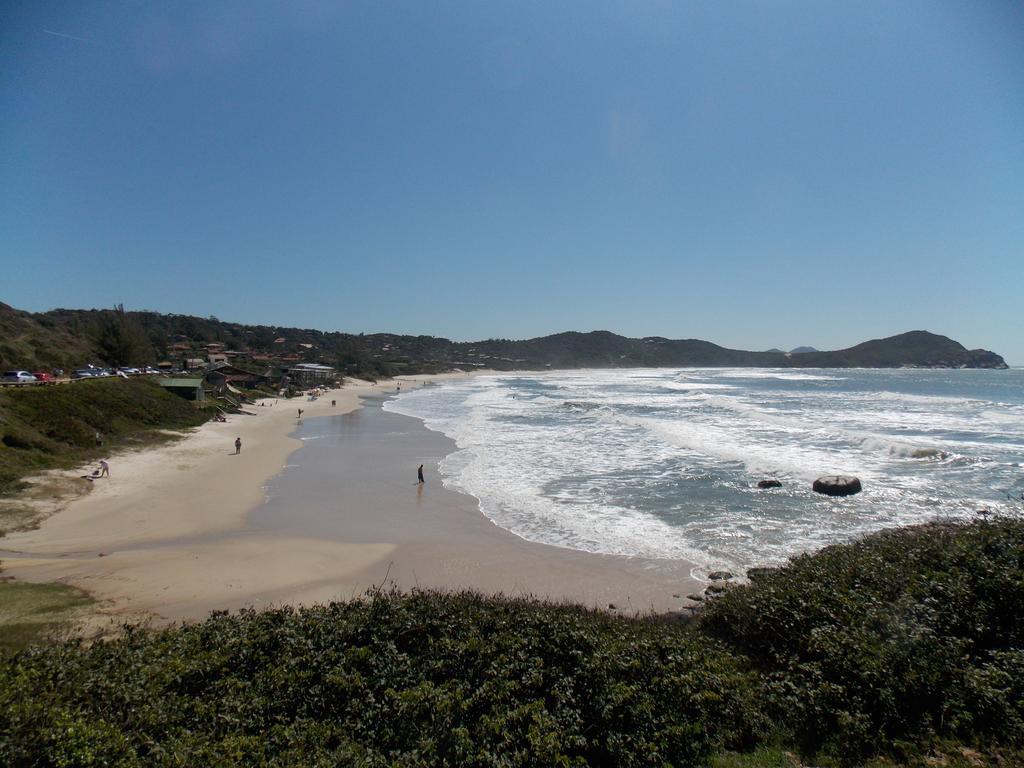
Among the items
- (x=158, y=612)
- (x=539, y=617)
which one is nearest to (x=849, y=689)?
(x=539, y=617)

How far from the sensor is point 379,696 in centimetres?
560

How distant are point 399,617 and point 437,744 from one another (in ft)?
7.61

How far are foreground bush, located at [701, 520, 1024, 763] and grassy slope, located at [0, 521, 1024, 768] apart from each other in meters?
0.02

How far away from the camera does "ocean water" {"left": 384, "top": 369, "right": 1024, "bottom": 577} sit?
1427cm

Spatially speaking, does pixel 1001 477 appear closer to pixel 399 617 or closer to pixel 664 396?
pixel 399 617

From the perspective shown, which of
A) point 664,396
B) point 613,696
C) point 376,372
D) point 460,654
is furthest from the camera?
point 376,372

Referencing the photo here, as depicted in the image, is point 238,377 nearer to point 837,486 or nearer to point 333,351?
point 837,486

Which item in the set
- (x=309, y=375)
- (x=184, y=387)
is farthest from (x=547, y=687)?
(x=309, y=375)

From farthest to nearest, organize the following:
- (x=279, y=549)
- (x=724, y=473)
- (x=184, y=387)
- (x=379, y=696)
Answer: (x=184, y=387) < (x=724, y=473) < (x=279, y=549) < (x=379, y=696)

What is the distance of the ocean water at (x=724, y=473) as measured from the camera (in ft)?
46.8

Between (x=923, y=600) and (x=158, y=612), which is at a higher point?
(x=923, y=600)

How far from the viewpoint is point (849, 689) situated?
18.1 ft

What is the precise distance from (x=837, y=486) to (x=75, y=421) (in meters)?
31.4

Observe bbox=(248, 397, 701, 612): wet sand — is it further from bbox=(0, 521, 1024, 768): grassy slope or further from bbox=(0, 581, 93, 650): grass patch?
bbox=(0, 581, 93, 650): grass patch
